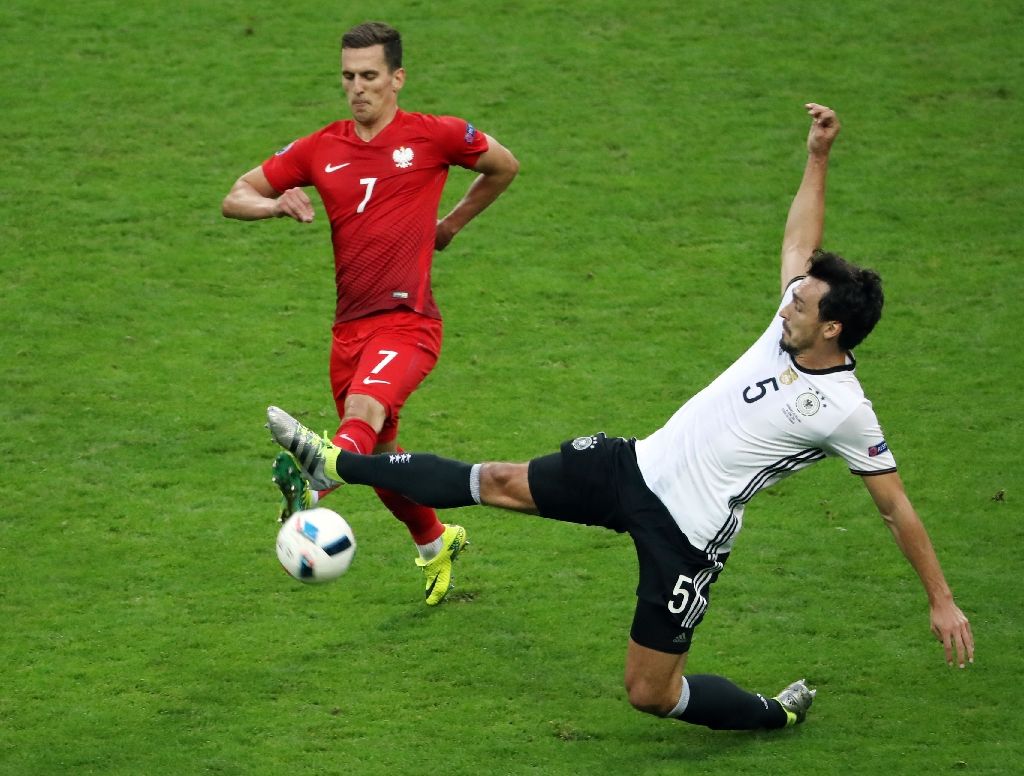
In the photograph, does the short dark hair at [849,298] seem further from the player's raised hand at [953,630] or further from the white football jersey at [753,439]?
the player's raised hand at [953,630]

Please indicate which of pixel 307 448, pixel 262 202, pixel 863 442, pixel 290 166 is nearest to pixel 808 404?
pixel 863 442

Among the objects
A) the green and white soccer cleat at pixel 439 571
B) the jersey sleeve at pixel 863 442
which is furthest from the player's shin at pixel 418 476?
the jersey sleeve at pixel 863 442

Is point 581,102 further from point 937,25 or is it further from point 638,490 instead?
point 638,490

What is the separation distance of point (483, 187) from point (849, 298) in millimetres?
2704

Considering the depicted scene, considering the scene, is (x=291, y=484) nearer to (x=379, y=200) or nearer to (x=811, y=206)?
(x=379, y=200)

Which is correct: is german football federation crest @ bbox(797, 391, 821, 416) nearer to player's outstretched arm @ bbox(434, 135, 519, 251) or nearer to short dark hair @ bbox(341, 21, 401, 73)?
player's outstretched arm @ bbox(434, 135, 519, 251)

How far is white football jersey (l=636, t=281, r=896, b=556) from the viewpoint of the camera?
634cm

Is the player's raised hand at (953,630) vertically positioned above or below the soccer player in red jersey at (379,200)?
below

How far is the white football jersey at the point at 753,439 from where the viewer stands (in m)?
6.34

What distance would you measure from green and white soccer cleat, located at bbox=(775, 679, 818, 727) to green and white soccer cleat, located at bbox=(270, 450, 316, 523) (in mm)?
2421

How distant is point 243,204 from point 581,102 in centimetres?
681

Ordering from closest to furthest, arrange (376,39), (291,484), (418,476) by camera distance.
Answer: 1. (418,476)
2. (291,484)
3. (376,39)

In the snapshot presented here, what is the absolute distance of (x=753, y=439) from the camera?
6.50m

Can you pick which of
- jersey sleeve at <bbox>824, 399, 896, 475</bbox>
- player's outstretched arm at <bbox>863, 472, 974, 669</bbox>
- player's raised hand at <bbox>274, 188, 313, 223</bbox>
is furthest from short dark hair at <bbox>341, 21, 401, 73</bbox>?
player's outstretched arm at <bbox>863, 472, 974, 669</bbox>
